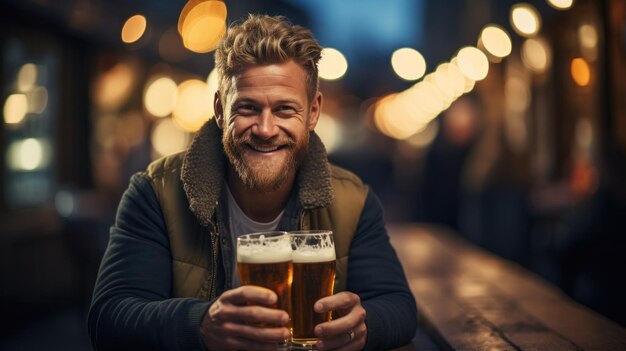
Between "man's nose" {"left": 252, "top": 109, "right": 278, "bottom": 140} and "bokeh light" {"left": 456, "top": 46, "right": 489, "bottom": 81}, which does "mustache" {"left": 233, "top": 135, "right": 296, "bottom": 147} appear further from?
"bokeh light" {"left": 456, "top": 46, "right": 489, "bottom": 81}

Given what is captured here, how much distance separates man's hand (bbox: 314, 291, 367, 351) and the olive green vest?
1.93 ft

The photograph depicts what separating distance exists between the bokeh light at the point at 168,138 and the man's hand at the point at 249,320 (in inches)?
547

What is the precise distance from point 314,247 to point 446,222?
11.3m

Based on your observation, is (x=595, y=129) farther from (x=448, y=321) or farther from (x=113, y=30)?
(x=113, y=30)

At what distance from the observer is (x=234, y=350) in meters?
1.99

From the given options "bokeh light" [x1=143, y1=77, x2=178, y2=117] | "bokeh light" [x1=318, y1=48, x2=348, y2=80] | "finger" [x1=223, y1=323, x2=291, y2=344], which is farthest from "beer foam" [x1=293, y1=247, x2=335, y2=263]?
"bokeh light" [x1=318, y1=48, x2=348, y2=80]

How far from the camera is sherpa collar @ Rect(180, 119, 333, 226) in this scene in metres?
2.50

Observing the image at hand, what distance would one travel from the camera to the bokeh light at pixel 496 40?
9.44 m

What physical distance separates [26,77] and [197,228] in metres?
6.68

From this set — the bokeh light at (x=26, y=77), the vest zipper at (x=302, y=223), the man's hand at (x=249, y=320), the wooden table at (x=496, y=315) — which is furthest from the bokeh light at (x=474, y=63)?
the man's hand at (x=249, y=320)

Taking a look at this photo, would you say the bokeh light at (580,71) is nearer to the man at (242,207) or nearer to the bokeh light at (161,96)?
the man at (242,207)

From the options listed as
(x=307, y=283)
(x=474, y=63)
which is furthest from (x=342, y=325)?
(x=474, y=63)

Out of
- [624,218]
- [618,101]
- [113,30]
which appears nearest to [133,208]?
[624,218]

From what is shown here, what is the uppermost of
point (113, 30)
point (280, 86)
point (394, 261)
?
point (113, 30)
